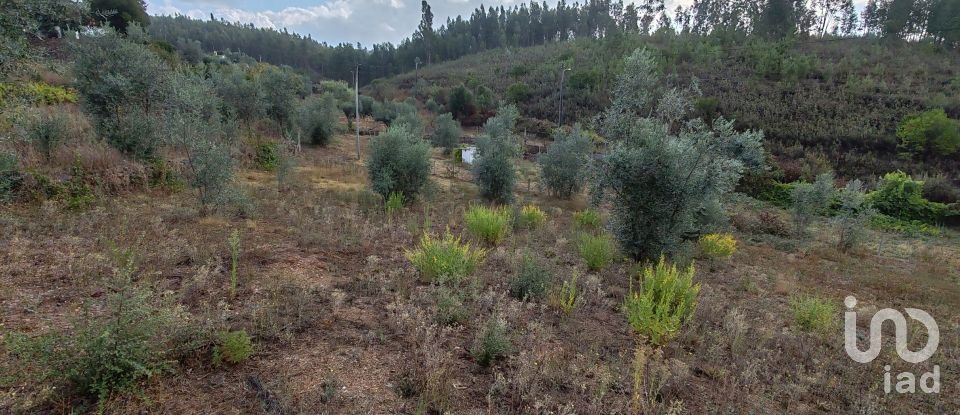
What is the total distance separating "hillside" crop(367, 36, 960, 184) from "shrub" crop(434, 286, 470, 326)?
75.1 ft

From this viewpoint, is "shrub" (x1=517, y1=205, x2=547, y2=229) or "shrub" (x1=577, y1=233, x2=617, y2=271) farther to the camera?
"shrub" (x1=517, y1=205, x2=547, y2=229)

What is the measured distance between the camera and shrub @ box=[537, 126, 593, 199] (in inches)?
610

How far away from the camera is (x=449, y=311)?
417 centimetres

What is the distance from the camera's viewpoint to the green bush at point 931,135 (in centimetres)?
2236

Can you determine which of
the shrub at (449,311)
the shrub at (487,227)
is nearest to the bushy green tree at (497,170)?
the shrub at (487,227)

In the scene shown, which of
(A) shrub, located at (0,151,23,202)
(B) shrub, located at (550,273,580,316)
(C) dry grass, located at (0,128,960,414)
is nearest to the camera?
(C) dry grass, located at (0,128,960,414)

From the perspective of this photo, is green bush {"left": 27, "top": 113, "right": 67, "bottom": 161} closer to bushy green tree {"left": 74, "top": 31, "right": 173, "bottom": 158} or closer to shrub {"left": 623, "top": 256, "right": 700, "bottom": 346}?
bushy green tree {"left": 74, "top": 31, "right": 173, "bottom": 158}

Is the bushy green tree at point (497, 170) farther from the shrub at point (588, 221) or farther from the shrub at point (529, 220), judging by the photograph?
the shrub at point (529, 220)

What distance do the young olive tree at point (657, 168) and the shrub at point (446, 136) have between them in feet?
60.9

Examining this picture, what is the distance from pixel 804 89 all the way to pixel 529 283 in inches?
1429

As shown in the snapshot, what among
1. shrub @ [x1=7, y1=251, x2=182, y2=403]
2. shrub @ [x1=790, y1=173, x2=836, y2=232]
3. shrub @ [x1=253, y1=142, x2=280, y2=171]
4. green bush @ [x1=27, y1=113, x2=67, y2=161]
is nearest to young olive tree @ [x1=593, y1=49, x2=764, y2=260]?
shrub @ [x1=7, y1=251, x2=182, y2=403]

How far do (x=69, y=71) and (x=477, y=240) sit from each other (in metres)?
10.6

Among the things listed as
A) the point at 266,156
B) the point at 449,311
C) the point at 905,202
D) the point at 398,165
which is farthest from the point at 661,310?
the point at 905,202

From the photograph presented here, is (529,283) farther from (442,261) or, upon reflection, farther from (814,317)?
(814,317)
